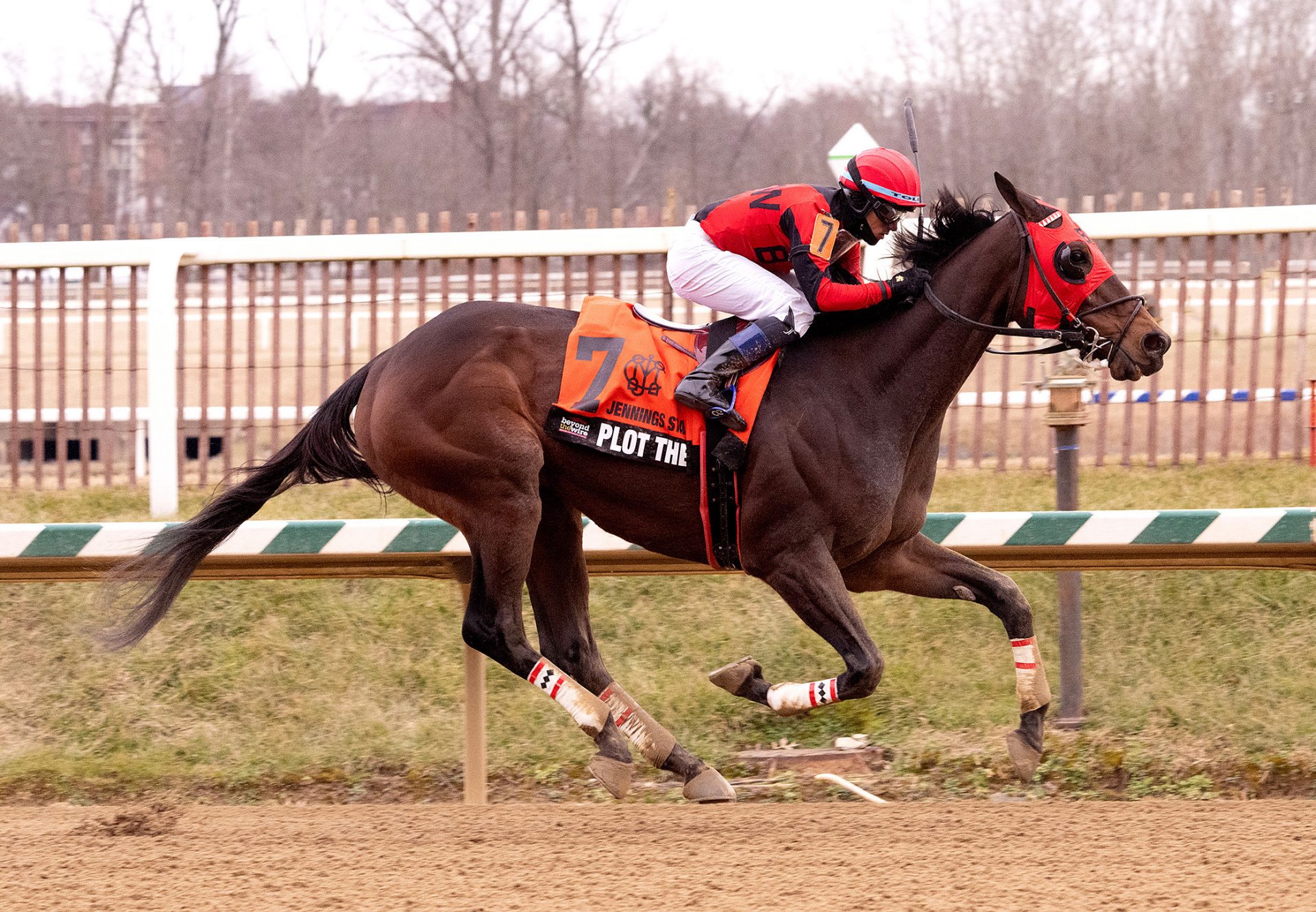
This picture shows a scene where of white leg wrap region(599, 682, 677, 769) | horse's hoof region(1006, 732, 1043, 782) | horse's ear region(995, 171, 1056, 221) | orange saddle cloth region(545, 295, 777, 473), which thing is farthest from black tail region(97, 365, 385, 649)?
horse's hoof region(1006, 732, 1043, 782)

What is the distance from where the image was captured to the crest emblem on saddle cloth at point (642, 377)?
432 centimetres

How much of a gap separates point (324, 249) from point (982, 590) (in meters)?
4.17


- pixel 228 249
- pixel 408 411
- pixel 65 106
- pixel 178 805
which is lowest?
pixel 178 805

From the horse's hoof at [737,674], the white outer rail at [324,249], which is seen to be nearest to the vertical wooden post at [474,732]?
the horse's hoof at [737,674]

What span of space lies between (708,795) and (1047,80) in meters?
20.7

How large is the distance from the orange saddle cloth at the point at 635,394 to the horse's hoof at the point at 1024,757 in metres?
1.27

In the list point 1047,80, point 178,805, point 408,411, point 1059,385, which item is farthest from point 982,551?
point 1047,80

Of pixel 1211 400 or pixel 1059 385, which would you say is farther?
pixel 1211 400

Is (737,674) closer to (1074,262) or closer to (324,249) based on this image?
(1074,262)

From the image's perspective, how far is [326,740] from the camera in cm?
531

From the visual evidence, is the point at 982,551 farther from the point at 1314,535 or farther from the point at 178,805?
the point at 178,805

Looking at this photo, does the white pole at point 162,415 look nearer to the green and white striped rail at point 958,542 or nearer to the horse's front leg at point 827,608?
the green and white striped rail at point 958,542

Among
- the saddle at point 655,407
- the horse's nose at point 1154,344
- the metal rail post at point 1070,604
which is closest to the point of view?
the horse's nose at point 1154,344

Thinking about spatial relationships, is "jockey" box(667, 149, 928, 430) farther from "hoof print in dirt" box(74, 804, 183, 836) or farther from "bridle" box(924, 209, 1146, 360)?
"hoof print in dirt" box(74, 804, 183, 836)
